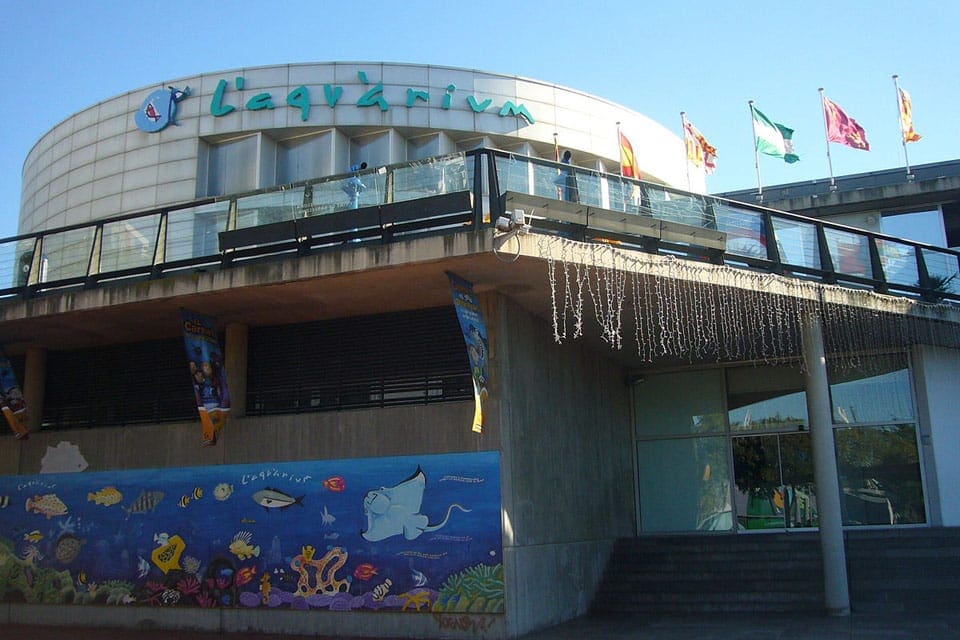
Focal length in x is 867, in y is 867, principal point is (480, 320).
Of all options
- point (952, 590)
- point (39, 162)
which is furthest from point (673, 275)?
point (39, 162)

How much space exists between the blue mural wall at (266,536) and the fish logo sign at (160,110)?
37.6 feet

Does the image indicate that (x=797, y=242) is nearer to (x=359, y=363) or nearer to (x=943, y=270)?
(x=943, y=270)

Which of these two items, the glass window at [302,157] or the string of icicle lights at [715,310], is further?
the glass window at [302,157]

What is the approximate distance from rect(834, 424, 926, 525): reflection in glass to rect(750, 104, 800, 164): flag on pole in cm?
1052

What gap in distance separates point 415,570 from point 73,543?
662cm

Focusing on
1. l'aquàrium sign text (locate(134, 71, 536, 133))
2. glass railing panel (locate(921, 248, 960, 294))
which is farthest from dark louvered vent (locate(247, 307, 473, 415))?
l'aquàrium sign text (locate(134, 71, 536, 133))

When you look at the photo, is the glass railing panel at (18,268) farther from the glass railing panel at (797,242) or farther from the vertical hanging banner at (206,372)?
the glass railing panel at (797,242)

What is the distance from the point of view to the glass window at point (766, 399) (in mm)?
18438

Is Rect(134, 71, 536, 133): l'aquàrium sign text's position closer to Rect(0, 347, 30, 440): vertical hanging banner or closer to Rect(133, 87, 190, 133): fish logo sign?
Rect(133, 87, 190, 133): fish logo sign

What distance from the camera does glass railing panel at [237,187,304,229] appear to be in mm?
13148

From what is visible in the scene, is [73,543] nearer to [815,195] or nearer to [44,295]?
[44,295]

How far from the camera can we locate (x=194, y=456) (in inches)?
→ 576

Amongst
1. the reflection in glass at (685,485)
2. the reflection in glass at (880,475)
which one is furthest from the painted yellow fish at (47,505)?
the reflection in glass at (880,475)

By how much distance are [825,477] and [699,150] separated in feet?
49.3
